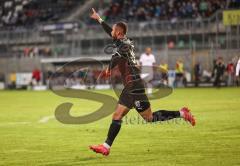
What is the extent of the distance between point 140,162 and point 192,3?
38.9 metres

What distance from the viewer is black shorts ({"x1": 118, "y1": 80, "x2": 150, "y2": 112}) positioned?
1108cm

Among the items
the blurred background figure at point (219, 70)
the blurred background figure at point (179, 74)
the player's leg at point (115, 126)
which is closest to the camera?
the player's leg at point (115, 126)

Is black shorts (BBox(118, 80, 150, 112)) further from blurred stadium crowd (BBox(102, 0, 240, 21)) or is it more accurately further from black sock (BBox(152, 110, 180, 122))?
blurred stadium crowd (BBox(102, 0, 240, 21))

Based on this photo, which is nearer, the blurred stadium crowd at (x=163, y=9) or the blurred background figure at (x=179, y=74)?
the blurred background figure at (x=179, y=74)

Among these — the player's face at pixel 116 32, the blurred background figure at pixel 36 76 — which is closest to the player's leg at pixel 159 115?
the player's face at pixel 116 32

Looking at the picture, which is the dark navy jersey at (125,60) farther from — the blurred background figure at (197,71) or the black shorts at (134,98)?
the blurred background figure at (197,71)

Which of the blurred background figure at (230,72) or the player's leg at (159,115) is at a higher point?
the player's leg at (159,115)

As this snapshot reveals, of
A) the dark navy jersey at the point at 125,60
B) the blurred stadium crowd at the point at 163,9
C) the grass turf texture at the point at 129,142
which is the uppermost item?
the blurred stadium crowd at the point at 163,9

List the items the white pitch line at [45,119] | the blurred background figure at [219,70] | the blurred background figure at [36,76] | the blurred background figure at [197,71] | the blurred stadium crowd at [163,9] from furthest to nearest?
the blurred background figure at [36,76], the blurred stadium crowd at [163,9], the blurred background figure at [197,71], the blurred background figure at [219,70], the white pitch line at [45,119]

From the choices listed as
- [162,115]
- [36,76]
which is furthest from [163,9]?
[162,115]

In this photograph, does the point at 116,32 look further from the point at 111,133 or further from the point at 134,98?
the point at 111,133

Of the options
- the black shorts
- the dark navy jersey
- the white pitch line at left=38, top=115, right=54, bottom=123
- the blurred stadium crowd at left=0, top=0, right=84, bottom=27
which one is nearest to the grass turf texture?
the white pitch line at left=38, top=115, right=54, bottom=123

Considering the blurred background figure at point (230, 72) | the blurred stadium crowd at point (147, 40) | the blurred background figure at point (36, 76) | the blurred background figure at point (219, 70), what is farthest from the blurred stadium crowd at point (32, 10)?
the blurred background figure at point (219, 70)

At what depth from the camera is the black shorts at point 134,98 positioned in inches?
436
